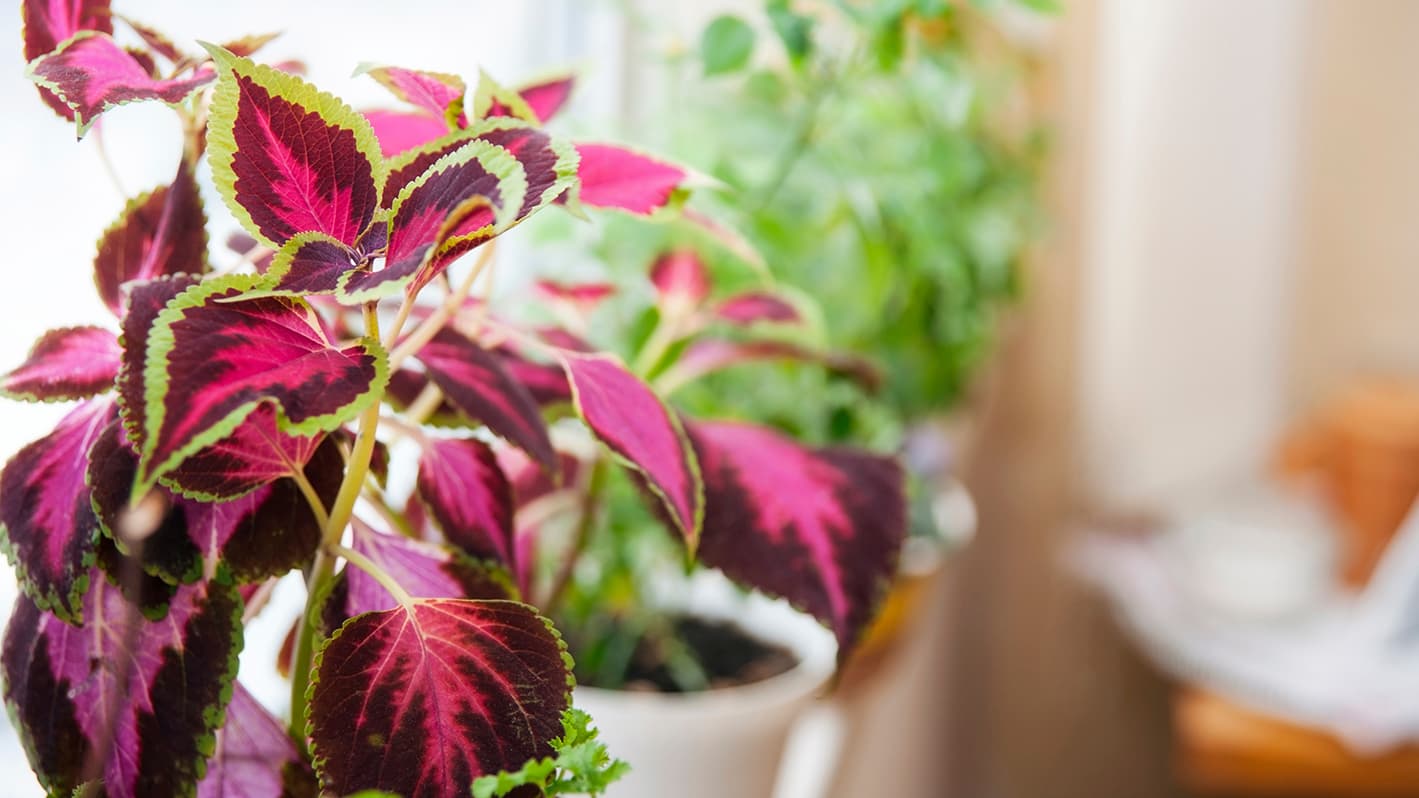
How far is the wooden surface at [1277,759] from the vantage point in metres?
1.29

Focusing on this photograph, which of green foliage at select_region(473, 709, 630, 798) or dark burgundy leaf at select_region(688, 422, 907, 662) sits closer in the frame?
green foliage at select_region(473, 709, 630, 798)

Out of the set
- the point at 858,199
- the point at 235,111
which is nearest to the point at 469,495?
the point at 235,111

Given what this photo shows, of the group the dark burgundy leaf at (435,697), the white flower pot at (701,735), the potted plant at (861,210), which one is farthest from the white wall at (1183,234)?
the dark burgundy leaf at (435,697)

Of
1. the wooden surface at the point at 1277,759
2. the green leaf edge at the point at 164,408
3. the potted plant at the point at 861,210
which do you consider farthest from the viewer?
the wooden surface at the point at 1277,759

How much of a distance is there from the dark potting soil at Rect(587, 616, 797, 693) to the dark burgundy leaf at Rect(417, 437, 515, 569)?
0.77 ft

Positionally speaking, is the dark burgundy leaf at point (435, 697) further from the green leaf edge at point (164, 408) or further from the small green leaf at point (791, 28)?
the small green leaf at point (791, 28)

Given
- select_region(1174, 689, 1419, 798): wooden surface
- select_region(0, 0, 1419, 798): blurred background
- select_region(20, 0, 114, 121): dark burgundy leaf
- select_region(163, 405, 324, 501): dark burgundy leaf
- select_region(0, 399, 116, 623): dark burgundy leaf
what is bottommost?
select_region(1174, 689, 1419, 798): wooden surface

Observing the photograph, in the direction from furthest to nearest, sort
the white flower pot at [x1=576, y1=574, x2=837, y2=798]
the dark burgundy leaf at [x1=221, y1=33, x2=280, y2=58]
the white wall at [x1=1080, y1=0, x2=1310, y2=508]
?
the white wall at [x1=1080, y1=0, x2=1310, y2=508] < the white flower pot at [x1=576, y1=574, x2=837, y2=798] < the dark burgundy leaf at [x1=221, y1=33, x2=280, y2=58]

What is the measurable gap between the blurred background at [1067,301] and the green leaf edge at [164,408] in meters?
0.21

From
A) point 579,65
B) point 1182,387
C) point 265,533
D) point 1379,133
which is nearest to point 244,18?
point 579,65

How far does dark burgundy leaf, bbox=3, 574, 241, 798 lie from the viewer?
0.27m

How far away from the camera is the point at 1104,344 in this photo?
164 cm

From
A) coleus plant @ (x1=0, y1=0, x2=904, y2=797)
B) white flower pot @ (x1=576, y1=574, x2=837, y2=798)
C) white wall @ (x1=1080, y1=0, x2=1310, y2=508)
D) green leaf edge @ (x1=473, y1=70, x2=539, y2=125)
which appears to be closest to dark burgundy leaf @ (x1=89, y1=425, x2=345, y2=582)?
coleus plant @ (x1=0, y1=0, x2=904, y2=797)

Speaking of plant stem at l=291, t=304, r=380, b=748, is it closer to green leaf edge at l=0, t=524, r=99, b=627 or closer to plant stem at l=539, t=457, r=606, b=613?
green leaf edge at l=0, t=524, r=99, b=627
